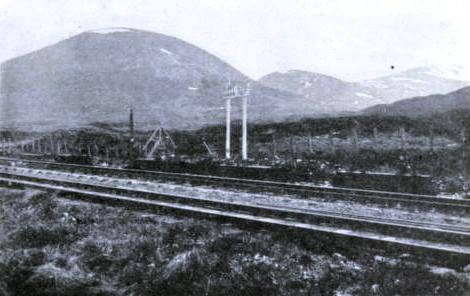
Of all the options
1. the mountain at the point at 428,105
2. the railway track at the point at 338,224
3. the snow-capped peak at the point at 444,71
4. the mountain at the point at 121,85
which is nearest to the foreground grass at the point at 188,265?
the railway track at the point at 338,224

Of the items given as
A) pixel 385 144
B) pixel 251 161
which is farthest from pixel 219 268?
pixel 385 144

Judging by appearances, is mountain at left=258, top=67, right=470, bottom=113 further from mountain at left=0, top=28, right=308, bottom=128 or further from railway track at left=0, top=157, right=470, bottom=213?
railway track at left=0, top=157, right=470, bottom=213

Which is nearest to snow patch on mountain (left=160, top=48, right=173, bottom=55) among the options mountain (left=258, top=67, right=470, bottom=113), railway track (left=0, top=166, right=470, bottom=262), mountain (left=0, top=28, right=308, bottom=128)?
mountain (left=0, top=28, right=308, bottom=128)

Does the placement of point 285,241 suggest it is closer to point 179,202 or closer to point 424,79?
point 179,202

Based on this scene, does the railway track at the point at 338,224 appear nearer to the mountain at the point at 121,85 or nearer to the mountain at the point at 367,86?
the mountain at the point at 121,85

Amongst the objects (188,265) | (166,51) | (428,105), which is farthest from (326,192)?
(166,51)

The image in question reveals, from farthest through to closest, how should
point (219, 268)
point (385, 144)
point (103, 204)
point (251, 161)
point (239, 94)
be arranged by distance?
point (385, 144) → point (239, 94) → point (251, 161) → point (103, 204) → point (219, 268)
